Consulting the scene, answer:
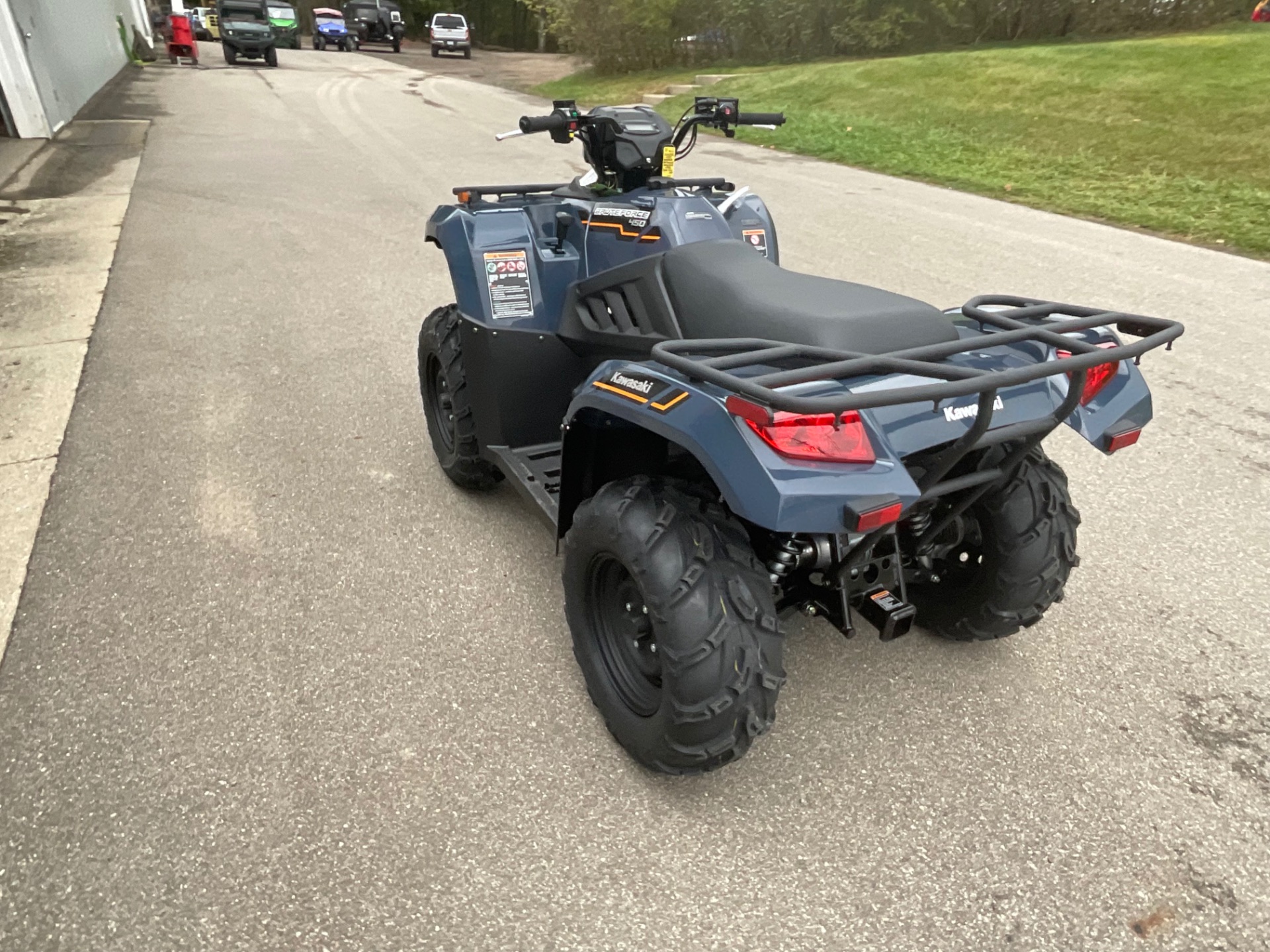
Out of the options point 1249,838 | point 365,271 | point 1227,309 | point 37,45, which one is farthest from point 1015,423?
point 37,45

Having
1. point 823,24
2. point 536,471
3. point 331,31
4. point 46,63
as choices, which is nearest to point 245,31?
point 331,31

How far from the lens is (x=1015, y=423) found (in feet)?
6.29

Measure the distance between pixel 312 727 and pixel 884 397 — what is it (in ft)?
5.87

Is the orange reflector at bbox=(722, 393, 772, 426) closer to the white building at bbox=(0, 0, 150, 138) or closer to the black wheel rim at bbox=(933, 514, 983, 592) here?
the black wheel rim at bbox=(933, 514, 983, 592)

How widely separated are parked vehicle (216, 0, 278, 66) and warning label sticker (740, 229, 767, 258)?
2740 centimetres

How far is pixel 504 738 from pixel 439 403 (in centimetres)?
179

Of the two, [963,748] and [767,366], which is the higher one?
[767,366]

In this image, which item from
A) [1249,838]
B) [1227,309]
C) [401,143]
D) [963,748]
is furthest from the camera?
[401,143]

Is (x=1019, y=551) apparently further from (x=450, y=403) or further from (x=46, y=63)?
(x=46, y=63)

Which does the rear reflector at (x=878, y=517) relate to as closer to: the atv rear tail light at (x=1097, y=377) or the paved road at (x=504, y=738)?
the atv rear tail light at (x=1097, y=377)

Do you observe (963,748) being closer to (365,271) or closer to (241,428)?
(241,428)

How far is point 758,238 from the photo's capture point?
10.5 ft

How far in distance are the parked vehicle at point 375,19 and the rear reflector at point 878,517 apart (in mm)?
39761

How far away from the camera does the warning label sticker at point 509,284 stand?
3.07 m
